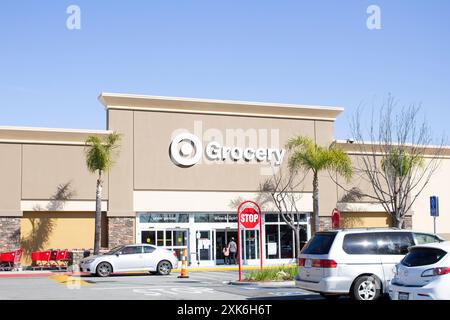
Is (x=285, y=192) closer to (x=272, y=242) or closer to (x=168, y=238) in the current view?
(x=272, y=242)

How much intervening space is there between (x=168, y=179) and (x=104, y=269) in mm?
10191

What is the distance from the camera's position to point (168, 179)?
37.5 meters

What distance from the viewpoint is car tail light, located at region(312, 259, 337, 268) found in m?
15.0

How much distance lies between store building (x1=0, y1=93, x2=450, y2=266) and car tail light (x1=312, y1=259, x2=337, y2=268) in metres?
22.1

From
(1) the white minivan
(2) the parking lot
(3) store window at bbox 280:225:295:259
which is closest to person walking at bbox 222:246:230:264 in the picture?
(3) store window at bbox 280:225:295:259

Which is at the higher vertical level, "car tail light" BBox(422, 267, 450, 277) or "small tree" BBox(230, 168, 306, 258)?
"small tree" BBox(230, 168, 306, 258)

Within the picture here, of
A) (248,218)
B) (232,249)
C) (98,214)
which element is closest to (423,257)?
(248,218)

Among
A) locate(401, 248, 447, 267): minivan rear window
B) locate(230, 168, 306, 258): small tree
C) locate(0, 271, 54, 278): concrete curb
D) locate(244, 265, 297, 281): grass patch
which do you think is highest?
locate(230, 168, 306, 258): small tree

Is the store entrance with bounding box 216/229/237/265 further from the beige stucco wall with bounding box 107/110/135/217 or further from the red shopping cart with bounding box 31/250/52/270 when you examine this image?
the red shopping cart with bounding box 31/250/52/270

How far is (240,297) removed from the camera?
58.3 feet

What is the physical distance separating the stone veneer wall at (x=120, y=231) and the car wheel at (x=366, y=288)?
74.7ft
